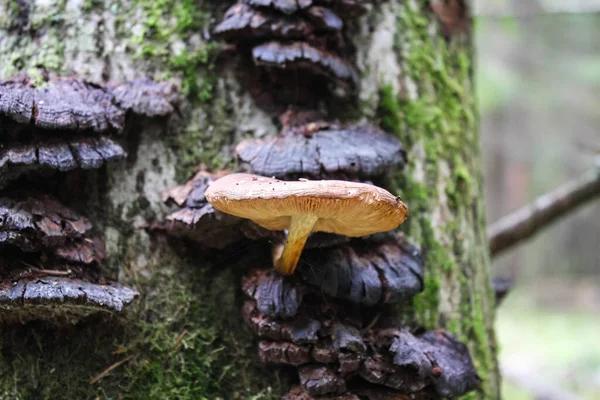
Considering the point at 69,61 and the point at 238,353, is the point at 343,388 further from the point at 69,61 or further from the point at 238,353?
the point at 69,61

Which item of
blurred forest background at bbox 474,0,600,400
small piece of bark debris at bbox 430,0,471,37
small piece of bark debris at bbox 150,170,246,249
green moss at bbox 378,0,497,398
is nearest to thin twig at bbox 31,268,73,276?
small piece of bark debris at bbox 150,170,246,249

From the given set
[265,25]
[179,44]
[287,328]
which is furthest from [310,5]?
[287,328]

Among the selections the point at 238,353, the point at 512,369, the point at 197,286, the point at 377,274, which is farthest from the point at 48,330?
the point at 512,369

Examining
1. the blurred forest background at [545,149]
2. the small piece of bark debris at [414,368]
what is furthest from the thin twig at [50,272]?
the blurred forest background at [545,149]

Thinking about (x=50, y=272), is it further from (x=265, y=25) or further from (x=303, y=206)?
(x=265, y=25)

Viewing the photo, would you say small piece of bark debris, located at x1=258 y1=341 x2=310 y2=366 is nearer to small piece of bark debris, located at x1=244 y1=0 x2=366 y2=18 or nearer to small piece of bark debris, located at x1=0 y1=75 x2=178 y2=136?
small piece of bark debris, located at x1=0 y1=75 x2=178 y2=136
